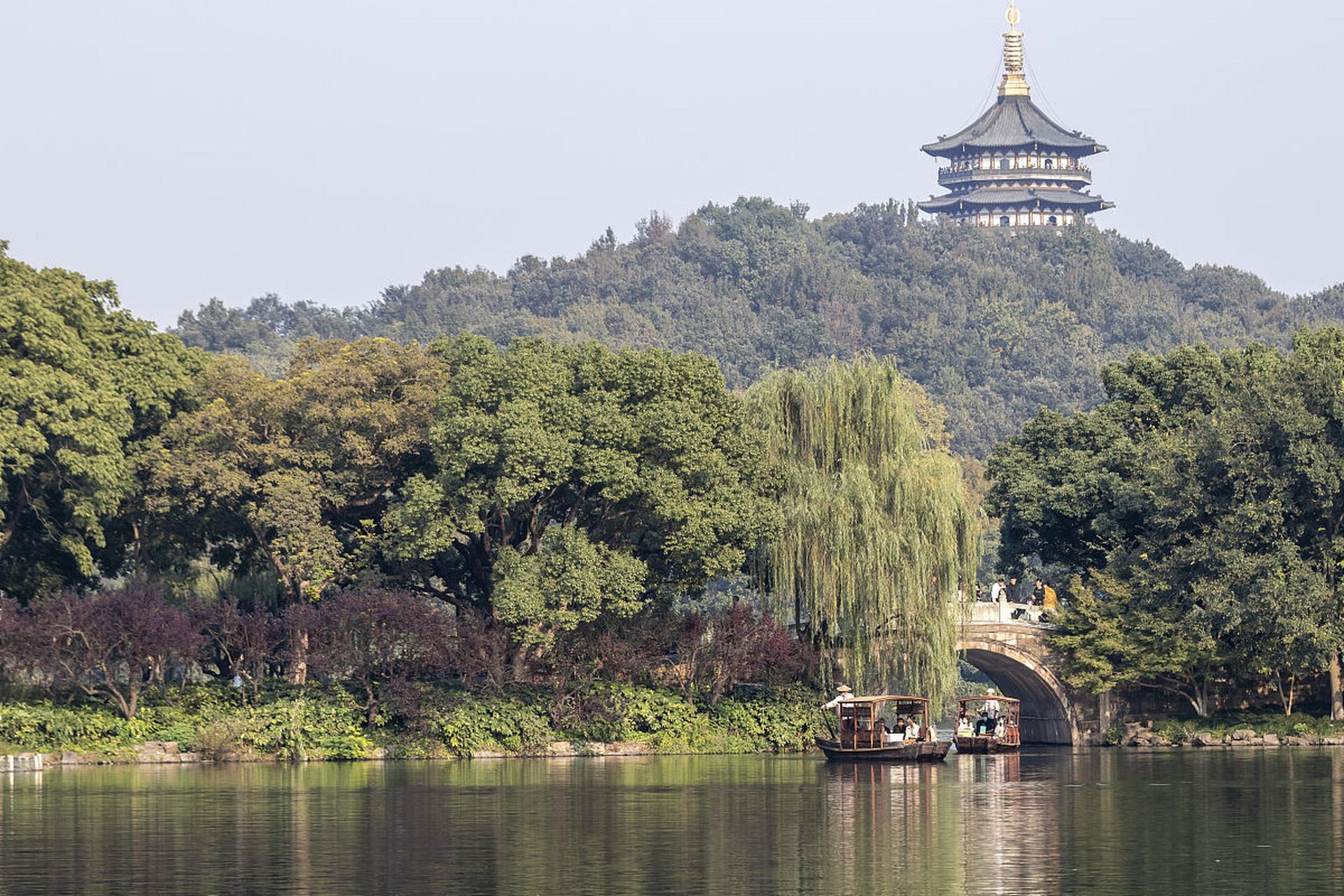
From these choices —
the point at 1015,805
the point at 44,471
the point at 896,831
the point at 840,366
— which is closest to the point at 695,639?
the point at 840,366

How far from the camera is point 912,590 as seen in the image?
42.9 meters

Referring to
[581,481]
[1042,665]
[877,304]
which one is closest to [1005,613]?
[1042,665]

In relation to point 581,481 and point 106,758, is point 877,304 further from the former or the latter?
point 106,758

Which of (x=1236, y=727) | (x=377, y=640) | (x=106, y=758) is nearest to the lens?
(x=106, y=758)

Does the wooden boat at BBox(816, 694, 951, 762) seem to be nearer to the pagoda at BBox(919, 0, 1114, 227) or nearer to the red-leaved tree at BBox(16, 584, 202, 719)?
the red-leaved tree at BBox(16, 584, 202, 719)

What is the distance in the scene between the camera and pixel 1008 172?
13625cm

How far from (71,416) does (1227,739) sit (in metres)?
25.4

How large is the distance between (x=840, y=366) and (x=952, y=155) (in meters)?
95.9

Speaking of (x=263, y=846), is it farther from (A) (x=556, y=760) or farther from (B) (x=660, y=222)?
(B) (x=660, y=222)

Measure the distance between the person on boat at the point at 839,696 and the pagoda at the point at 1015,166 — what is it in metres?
96.5

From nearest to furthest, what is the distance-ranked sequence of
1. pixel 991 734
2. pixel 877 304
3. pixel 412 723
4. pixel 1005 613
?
pixel 412 723 < pixel 991 734 < pixel 1005 613 < pixel 877 304

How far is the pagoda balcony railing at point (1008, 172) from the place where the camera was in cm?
13625

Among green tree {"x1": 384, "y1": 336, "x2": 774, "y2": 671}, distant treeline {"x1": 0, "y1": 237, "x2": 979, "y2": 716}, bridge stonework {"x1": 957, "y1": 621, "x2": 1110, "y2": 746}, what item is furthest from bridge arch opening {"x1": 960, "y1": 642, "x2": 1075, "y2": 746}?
green tree {"x1": 384, "y1": 336, "x2": 774, "y2": 671}

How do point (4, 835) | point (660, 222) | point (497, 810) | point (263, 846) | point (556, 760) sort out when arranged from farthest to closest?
point (660, 222)
point (556, 760)
point (497, 810)
point (4, 835)
point (263, 846)
